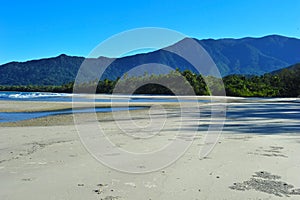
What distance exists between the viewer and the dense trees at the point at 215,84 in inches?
2465

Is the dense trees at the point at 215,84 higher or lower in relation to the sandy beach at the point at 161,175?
higher

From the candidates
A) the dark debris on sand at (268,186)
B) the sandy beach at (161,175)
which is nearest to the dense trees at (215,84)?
the sandy beach at (161,175)

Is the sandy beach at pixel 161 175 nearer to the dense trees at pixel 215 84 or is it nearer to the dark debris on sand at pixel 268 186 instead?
the dark debris on sand at pixel 268 186

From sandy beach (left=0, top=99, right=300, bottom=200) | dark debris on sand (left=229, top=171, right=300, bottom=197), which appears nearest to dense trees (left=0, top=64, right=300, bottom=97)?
sandy beach (left=0, top=99, right=300, bottom=200)

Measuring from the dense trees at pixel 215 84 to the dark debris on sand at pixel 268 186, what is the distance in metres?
56.9

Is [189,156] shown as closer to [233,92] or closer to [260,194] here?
[260,194]

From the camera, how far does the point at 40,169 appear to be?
16.1 ft

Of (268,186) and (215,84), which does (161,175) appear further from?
(215,84)

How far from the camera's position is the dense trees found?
62622 mm

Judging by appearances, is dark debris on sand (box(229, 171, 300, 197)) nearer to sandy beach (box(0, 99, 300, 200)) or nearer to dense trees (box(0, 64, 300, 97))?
sandy beach (box(0, 99, 300, 200))

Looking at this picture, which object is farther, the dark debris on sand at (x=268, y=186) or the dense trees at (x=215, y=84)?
the dense trees at (x=215, y=84)

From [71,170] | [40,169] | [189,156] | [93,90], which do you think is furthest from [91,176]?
[93,90]

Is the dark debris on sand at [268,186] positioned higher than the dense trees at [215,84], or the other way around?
the dense trees at [215,84]

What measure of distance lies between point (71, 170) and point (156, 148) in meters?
2.55
